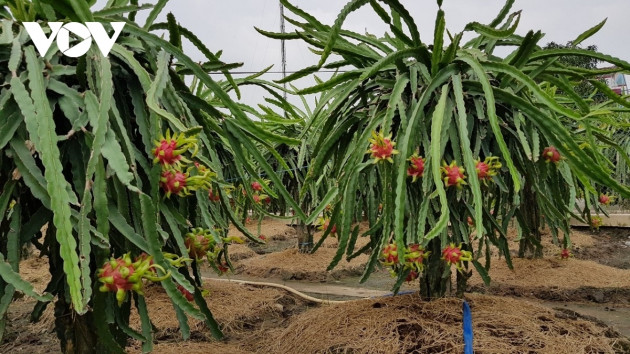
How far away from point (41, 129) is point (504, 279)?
15.8 feet

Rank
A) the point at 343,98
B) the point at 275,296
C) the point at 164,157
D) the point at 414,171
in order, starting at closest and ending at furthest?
the point at 164,157 < the point at 414,171 < the point at 343,98 < the point at 275,296

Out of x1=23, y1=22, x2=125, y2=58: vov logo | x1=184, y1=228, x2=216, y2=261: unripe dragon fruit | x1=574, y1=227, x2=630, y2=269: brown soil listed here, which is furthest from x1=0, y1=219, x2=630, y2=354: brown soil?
x1=23, y1=22, x2=125, y2=58: vov logo

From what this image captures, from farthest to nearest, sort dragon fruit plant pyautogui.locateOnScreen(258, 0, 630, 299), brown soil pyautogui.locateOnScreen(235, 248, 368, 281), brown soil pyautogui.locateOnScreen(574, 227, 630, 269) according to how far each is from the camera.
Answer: brown soil pyautogui.locateOnScreen(574, 227, 630, 269) → brown soil pyautogui.locateOnScreen(235, 248, 368, 281) → dragon fruit plant pyautogui.locateOnScreen(258, 0, 630, 299)

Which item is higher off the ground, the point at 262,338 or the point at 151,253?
the point at 151,253

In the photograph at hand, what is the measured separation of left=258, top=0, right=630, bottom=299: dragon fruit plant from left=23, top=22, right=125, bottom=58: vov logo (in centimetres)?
89

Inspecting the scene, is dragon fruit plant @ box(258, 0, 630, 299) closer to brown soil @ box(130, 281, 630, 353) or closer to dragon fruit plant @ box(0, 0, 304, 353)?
brown soil @ box(130, 281, 630, 353)

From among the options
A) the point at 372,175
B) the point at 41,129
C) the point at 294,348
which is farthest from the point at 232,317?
the point at 41,129

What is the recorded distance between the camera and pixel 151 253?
131cm

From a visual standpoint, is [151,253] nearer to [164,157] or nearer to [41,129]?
[164,157]

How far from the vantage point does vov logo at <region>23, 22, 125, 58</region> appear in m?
1.49

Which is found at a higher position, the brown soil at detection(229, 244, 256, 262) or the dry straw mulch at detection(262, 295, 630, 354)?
the brown soil at detection(229, 244, 256, 262)

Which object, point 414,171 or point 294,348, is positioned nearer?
point 414,171

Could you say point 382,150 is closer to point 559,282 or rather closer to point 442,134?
point 442,134

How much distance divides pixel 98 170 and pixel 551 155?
1.85m
